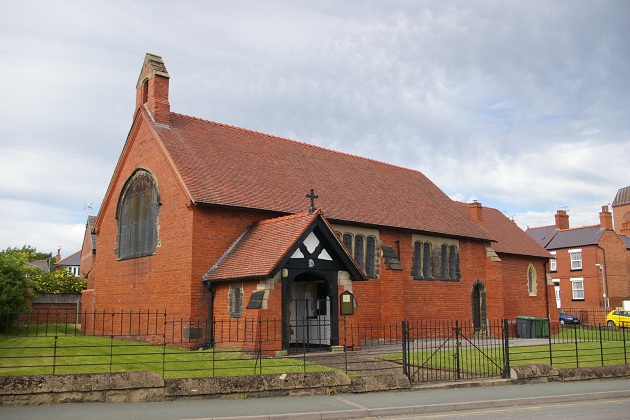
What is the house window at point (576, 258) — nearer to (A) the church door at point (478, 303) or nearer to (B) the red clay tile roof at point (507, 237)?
(B) the red clay tile roof at point (507, 237)

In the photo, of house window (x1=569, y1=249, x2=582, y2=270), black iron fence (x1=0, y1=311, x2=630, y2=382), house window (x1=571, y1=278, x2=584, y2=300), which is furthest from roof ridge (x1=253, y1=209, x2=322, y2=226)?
house window (x1=571, y1=278, x2=584, y2=300)

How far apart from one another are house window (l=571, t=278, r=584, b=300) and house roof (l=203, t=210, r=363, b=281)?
38.8 m

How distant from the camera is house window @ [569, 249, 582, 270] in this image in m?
52.4

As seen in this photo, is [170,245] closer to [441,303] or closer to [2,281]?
→ [2,281]

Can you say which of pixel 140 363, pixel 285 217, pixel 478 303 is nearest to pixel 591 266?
pixel 478 303

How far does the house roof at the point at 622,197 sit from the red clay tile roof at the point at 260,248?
263 feet

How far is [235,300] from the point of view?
776 inches

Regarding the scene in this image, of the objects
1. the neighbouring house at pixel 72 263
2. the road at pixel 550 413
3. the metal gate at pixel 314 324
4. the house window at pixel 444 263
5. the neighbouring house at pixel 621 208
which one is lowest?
the road at pixel 550 413

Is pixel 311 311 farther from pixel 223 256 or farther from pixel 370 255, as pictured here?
pixel 370 255

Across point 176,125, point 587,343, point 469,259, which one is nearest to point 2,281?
point 176,125

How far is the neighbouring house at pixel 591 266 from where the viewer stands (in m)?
51.1

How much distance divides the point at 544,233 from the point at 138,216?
45.5m

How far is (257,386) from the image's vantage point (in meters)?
12.7

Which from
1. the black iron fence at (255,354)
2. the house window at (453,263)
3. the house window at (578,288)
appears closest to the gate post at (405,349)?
the black iron fence at (255,354)
